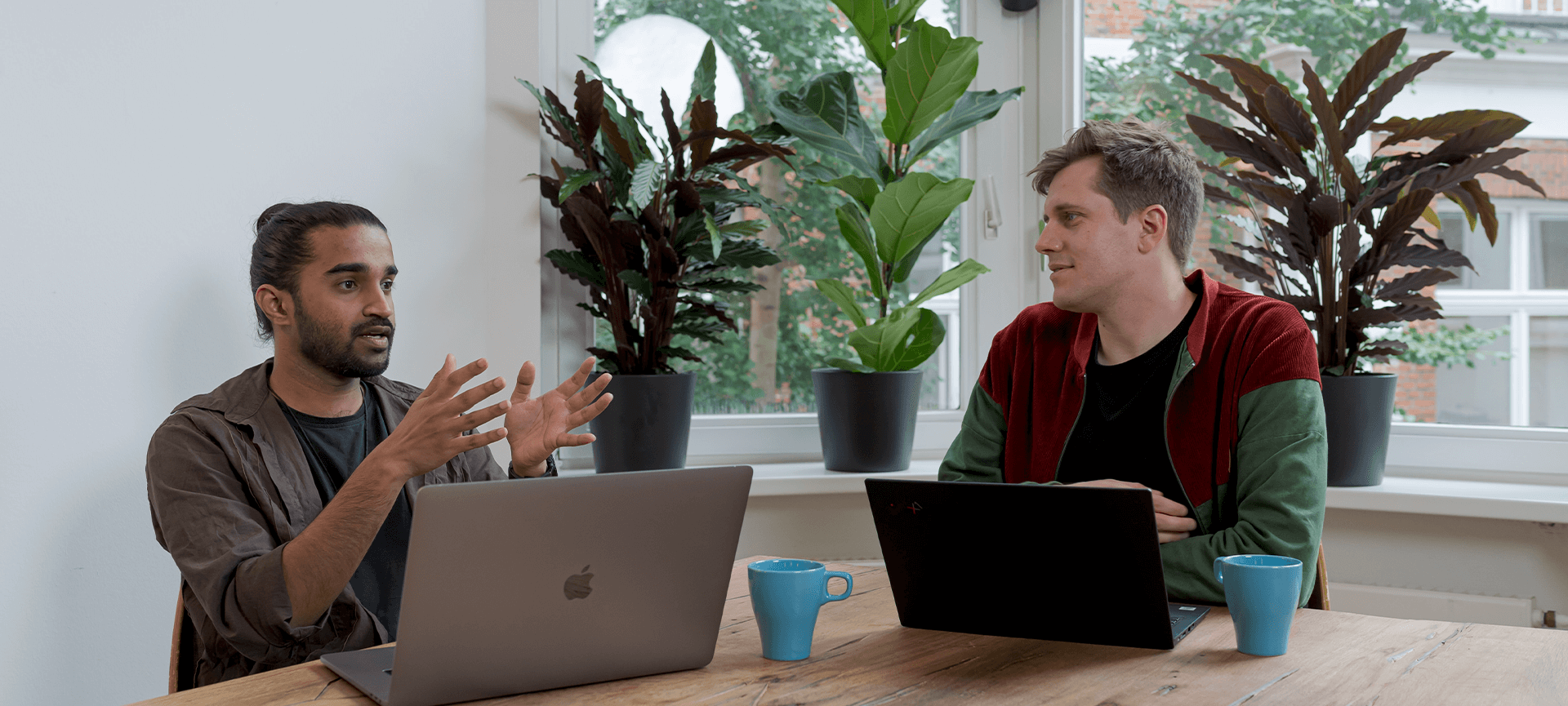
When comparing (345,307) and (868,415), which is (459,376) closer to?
(345,307)

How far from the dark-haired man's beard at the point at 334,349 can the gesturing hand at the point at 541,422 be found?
1.03ft

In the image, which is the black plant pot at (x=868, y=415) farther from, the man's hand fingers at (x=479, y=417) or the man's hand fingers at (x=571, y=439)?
the man's hand fingers at (x=479, y=417)

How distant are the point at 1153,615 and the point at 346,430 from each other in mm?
1239

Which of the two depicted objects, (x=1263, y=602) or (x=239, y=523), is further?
(x=239, y=523)

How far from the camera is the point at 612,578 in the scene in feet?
3.14

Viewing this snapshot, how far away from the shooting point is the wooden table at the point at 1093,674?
0.92 meters

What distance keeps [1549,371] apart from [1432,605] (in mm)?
682

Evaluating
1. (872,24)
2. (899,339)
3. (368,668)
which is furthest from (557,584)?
(872,24)

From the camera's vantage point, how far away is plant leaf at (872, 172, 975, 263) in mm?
2377

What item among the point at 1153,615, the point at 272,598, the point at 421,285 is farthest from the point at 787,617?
the point at 421,285

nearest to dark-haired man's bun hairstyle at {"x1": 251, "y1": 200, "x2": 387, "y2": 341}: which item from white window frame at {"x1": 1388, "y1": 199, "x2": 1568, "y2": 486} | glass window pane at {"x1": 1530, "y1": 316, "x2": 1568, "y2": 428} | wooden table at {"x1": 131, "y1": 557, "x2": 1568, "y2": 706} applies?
wooden table at {"x1": 131, "y1": 557, "x2": 1568, "y2": 706}

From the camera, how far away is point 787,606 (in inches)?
41.0

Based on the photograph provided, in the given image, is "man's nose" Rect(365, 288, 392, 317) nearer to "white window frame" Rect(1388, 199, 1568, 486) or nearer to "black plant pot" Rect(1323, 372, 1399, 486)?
"black plant pot" Rect(1323, 372, 1399, 486)

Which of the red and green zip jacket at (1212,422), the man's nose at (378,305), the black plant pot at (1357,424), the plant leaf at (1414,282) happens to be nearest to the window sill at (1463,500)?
the black plant pot at (1357,424)
